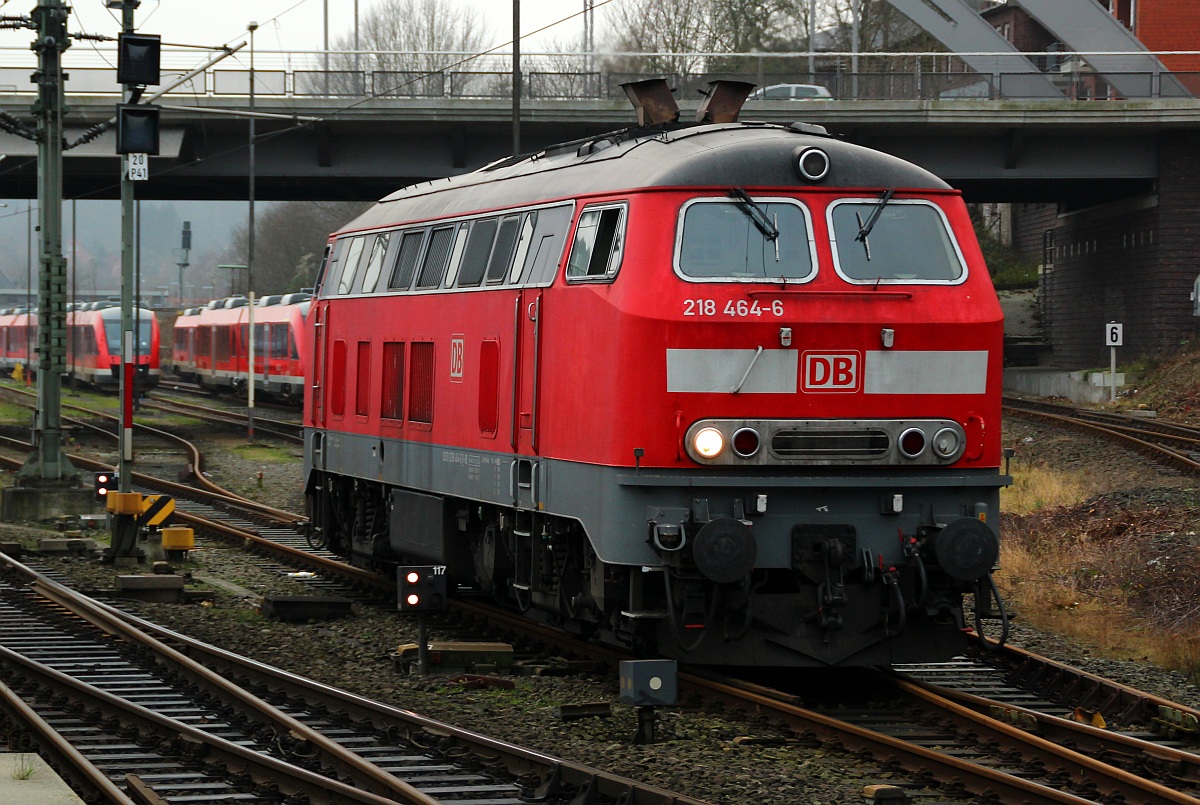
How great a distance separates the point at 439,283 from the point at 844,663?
5.06 metres

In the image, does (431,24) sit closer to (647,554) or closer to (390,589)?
(390,589)

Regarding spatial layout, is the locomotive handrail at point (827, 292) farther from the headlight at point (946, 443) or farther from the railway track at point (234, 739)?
the railway track at point (234, 739)

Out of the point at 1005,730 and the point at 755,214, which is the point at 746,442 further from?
the point at 1005,730

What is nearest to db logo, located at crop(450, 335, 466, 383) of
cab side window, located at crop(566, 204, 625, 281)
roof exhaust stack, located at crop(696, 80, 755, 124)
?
cab side window, located at crop(566, 204, 625, 281)

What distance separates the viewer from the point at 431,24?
8381cm

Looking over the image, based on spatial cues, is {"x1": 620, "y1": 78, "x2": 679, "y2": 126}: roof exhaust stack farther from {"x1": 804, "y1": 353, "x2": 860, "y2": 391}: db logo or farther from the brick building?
the brick building

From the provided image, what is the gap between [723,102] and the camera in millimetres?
12844

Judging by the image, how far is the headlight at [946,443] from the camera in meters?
10.7

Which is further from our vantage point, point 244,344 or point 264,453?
point 244,344

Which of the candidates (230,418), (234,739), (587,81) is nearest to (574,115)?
(587,81)

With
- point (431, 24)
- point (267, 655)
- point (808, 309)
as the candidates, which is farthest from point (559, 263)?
point (431, 24)

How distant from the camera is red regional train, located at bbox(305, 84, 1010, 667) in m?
10.4

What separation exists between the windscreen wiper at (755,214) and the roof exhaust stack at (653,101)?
236 centimetres

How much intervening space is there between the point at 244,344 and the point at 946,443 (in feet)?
141
